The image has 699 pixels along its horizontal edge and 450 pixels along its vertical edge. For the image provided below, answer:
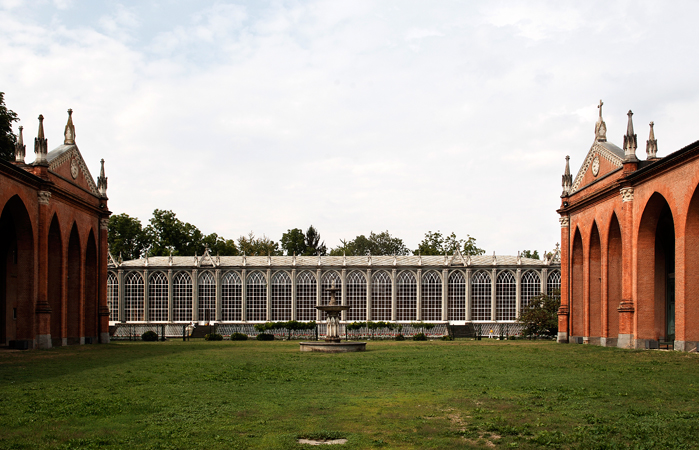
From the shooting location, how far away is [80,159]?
44562 mm

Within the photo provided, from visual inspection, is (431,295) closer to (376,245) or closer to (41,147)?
(41,147)

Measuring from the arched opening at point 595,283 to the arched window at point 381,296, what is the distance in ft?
79.3

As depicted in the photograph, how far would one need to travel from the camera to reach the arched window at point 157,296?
64.6 m

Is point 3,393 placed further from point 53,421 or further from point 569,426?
point 569,426

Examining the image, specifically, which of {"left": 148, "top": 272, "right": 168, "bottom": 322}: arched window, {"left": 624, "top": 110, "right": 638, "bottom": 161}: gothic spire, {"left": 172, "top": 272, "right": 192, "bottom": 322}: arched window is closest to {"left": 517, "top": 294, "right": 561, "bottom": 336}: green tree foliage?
{"left": 624, "top": 110, "right": 638, "bottom": 161}: gothic spire

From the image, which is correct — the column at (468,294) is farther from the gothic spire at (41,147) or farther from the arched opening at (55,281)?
the gothic spire at (41,147)

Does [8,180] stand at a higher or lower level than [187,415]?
higher

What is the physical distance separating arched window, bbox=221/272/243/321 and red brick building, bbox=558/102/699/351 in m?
30.6

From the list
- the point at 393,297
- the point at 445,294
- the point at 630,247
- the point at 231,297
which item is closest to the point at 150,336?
the point at 231,297

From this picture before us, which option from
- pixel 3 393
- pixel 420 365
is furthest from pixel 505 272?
pixel 3 393

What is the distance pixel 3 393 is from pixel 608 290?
1317 inches

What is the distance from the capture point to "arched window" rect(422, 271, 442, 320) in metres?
64.3

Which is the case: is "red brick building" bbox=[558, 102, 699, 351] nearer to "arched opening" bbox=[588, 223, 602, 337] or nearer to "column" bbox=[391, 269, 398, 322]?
"arched opening" bbox=[588, 223, 602, 337]

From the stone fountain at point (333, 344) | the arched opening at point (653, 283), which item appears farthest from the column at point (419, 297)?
the arched opening at point (653, 283)
